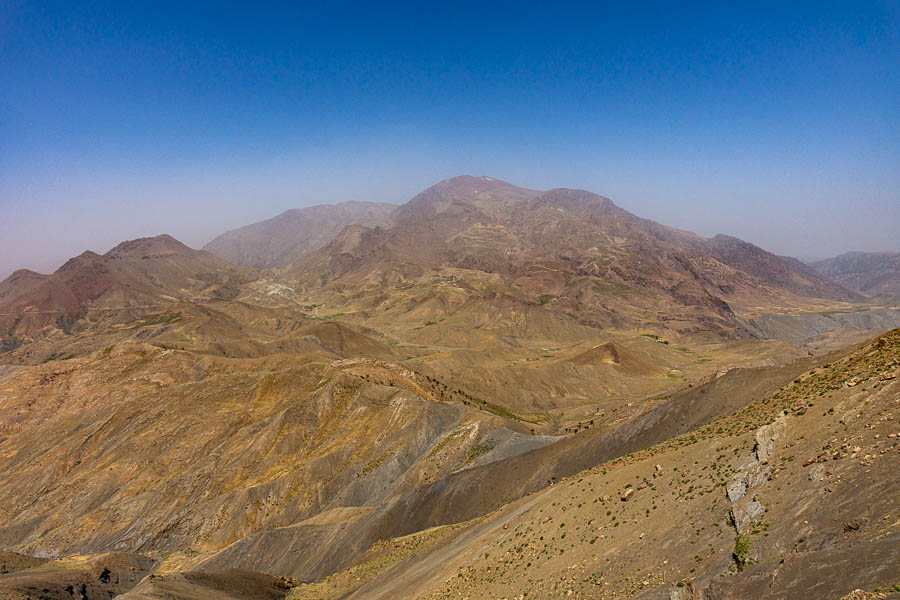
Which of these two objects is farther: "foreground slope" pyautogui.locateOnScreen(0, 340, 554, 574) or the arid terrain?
"foreground slope" pyautogui.locateOnScreen(0, 340, 554, 574)

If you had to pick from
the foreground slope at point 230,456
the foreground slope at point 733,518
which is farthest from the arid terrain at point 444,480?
the foreground slope at point 230,456

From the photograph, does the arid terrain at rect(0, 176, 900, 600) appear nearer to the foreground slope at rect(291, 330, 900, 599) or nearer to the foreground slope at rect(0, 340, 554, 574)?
the foreground slope at rect(291, 330, 900, 599)

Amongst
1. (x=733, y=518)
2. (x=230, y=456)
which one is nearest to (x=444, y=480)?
(x=230, y=456)

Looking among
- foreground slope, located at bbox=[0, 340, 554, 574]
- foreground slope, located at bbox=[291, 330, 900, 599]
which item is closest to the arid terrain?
foreground slope, located at bbox=[291, 330, 900, 599]

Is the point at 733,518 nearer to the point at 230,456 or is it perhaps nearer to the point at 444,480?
the point at 444,480

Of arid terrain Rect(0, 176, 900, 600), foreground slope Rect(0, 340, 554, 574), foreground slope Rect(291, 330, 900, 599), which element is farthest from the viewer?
foreground slope Rect(0, 340, 554, 574)

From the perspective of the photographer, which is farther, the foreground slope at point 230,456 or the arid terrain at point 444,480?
the foreground slope at point 230,456

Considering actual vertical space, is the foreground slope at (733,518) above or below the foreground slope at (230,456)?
above

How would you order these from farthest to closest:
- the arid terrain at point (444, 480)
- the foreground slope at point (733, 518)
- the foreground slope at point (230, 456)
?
the foreground slope at point (230, 456)
the arid terrain at point (444, 480)
the foreground slope at point (733, 518)

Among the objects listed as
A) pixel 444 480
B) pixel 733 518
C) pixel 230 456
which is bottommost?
pixel 230 456

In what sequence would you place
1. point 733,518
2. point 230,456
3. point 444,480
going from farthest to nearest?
point 230,456 → point 444,480 → point 733,518

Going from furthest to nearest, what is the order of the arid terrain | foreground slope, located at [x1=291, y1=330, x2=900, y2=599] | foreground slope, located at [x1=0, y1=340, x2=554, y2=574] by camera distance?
foreground slope, located at [x1=0, y1=340, x2=554, y2=574]
the arid terrain
foreground slope, located at [x1=291, y1=330, x2=900, y2=599]

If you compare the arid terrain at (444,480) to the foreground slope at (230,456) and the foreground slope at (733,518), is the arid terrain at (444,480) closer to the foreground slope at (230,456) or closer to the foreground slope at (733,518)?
the foreground slope at (733,518)
